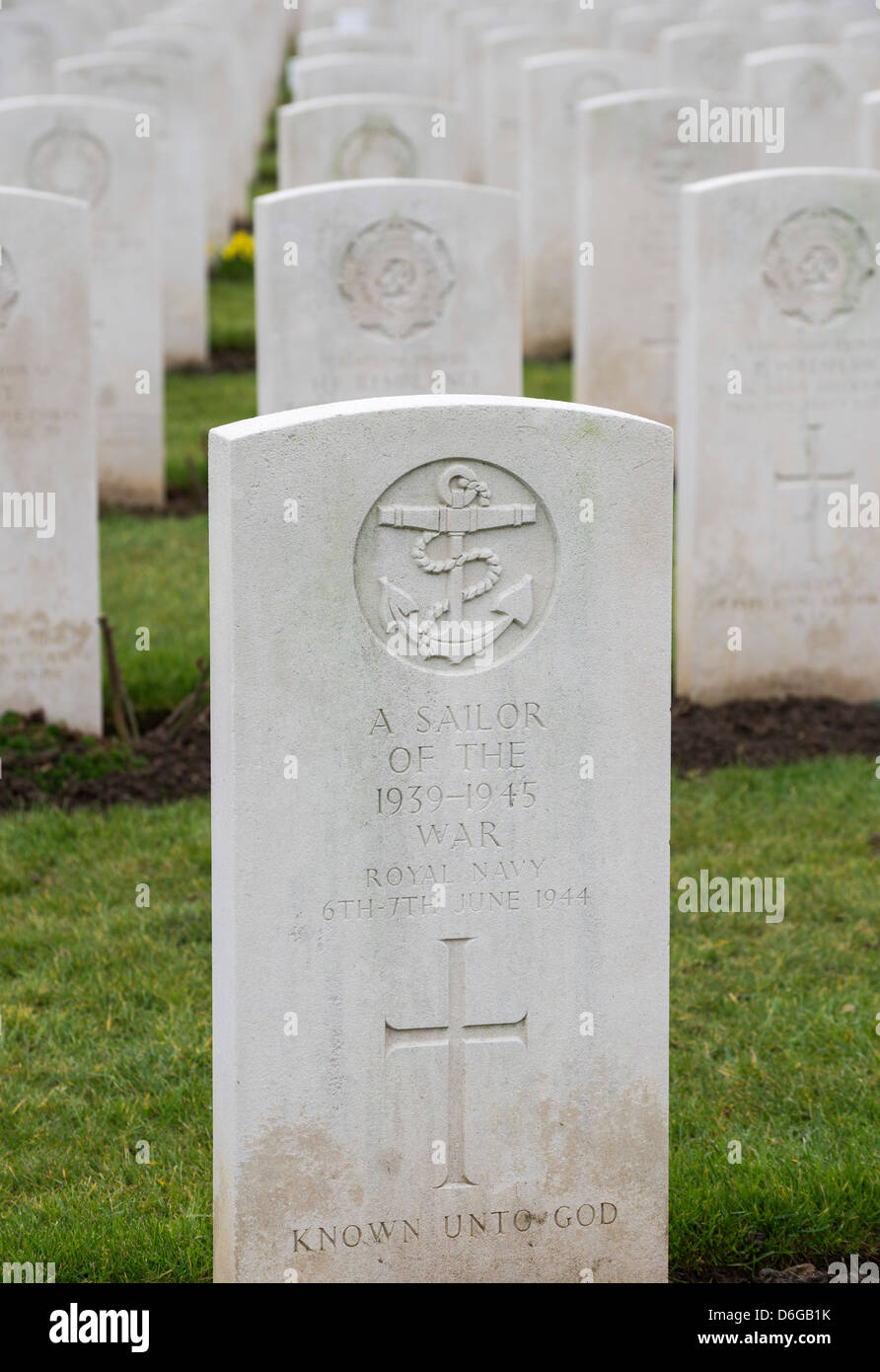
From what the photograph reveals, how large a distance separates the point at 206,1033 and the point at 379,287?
3.11 meters

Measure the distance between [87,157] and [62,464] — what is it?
3.49m

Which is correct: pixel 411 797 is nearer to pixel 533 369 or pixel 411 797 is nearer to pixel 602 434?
pixel 602 434

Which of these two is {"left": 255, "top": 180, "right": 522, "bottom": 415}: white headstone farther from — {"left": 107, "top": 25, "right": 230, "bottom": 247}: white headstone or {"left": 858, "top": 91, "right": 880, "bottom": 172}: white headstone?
{"left": 107, "top": 25, "right": 230, "bottom": 247}: white headstone

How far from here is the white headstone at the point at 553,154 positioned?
38.3ft

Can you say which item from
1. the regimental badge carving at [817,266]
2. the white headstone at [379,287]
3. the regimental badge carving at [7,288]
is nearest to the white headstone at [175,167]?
the white headstone at [379,287]

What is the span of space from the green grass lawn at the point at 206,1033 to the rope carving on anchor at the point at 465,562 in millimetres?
1306

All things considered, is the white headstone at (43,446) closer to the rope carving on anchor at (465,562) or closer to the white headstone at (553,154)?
the rope carving on anchor at (465,562)

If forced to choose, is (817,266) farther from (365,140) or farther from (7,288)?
(365,140)

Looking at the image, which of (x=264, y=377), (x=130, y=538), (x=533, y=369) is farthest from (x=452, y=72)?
(x=264, y=377)

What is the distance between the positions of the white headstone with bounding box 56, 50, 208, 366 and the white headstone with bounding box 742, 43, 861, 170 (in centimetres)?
336

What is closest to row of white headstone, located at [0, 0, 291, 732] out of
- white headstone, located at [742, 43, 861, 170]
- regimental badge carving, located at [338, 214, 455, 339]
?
regimental badge carving, located at [338, 214, 455, 339]

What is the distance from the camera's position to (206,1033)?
4.50m

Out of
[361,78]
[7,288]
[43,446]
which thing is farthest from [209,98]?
[43,446]
